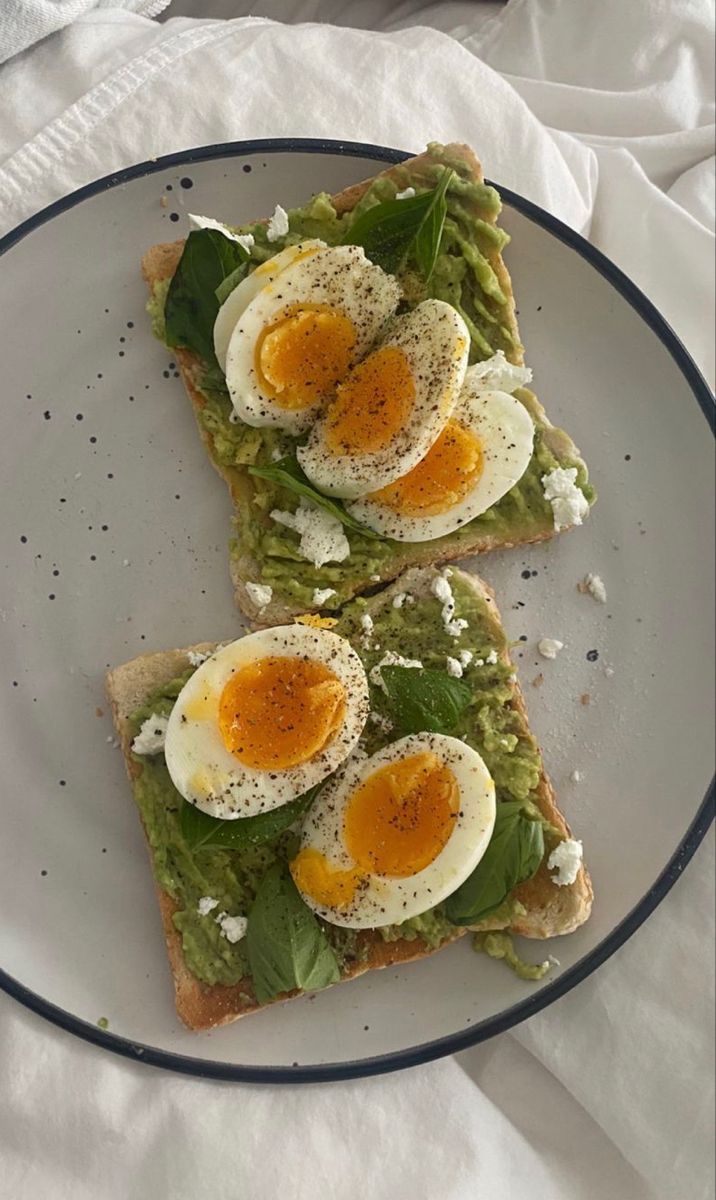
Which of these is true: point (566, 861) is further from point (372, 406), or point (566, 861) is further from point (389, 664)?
point (372, 406)

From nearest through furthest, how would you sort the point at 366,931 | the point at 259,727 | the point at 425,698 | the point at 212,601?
the point at 259,727
the point at 425,698
the point at 366,931
the point at 212,601

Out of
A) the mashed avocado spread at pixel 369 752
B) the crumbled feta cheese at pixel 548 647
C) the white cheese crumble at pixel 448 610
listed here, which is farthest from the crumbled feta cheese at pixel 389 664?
the crumbled feta cheese at pixel 548 647

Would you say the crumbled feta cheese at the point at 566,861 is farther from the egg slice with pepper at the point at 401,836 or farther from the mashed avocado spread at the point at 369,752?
the egg slice with pepper at the point at 401,836

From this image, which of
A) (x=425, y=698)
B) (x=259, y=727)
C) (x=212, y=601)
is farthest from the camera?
(x=212, y=601)

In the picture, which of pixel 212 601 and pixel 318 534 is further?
pixel 212 601

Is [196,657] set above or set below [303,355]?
below

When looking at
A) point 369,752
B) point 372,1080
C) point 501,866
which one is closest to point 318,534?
point 369,752

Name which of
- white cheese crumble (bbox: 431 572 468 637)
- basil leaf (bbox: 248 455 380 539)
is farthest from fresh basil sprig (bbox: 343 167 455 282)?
white cheese crumble (bbox: 431 572 468 637)

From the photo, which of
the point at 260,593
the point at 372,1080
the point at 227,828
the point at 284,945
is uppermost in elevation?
the point at 260,593
